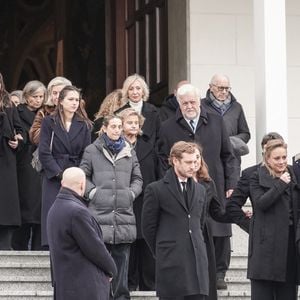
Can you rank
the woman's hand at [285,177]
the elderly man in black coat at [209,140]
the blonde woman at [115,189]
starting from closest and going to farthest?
the woman's hand at [285,177] < the blonde woman at [115,189] < the elderly man in black coat at [209,140]

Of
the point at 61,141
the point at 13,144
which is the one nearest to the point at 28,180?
the point at 13,144

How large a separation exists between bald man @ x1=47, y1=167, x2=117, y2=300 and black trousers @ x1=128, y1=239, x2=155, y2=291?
1.99 metres

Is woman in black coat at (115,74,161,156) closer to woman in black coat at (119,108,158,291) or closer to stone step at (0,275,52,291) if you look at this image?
woman in black coat at (119,108,158,291)

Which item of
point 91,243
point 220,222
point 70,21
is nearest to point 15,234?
point 220,222

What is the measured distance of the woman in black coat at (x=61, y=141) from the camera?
496 inches

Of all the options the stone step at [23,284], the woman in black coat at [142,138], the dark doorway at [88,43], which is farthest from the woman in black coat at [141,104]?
the dark doorway at [88,43]

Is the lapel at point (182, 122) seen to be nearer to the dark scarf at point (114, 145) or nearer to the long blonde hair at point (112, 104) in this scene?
the dark scarf at point (114, 145)

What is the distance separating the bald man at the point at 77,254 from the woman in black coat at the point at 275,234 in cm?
136

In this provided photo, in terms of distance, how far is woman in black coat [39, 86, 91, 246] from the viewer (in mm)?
12594

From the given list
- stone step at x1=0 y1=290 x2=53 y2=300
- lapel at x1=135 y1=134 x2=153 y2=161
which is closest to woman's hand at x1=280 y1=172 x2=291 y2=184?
lapel at x1=135 y1=134 x2=153 y2=161

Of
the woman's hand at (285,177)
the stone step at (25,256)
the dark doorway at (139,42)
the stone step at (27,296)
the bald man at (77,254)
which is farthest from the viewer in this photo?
the dark doorway at (139,42)

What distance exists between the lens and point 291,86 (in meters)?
16.9

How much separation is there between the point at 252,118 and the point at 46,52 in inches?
365

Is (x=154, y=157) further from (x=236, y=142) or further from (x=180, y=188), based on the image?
(x=180, y=188)
